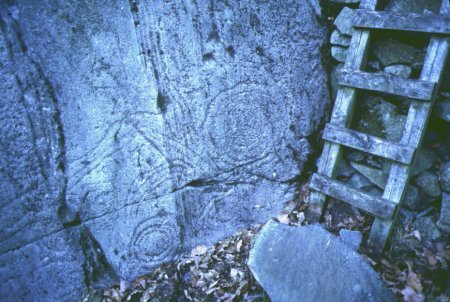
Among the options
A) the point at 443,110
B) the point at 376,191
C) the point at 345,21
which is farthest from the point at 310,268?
the point at 345,21

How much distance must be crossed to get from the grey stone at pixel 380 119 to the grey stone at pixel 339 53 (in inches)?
16.3

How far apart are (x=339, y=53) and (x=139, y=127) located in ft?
5.97

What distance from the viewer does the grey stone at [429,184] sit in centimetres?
246

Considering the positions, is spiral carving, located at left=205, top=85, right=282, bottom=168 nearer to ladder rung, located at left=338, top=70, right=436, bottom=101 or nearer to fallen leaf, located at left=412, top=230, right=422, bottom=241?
ladder rung, located at left=338, top=70, right=436, bottom=101

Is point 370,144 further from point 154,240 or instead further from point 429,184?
point 154,240

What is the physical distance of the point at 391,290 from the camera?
2.13 meters

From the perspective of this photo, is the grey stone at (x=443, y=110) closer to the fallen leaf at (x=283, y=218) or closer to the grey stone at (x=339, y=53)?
the grey stone at (x=339, y=53)

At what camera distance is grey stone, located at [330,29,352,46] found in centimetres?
261

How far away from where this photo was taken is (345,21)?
8.39ft

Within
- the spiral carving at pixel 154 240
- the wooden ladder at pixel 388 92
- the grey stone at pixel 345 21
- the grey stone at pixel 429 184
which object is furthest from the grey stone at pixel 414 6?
the spiral carving at pixel 154 240

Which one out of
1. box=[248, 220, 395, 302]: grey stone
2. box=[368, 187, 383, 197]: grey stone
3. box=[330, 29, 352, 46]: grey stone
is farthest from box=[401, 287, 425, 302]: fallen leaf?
box=[330, 29, 352, 46]: grey stone

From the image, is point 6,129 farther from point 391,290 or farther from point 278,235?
point 391,290

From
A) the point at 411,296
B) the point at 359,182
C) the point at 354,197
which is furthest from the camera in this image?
the point at 359,182

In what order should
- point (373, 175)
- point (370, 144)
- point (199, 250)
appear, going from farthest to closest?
point (199, 250) < point (373, 175) < point (370, 144)
